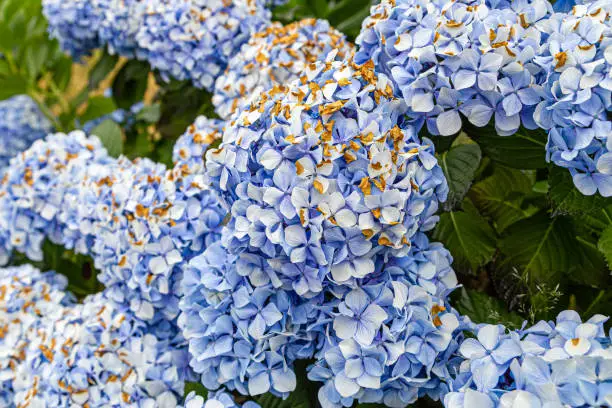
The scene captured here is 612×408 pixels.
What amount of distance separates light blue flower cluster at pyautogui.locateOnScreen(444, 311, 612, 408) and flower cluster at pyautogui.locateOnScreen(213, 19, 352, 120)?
624mm

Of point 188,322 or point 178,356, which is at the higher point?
point 188,322

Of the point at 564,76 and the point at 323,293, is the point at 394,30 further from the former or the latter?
the point at 323,293

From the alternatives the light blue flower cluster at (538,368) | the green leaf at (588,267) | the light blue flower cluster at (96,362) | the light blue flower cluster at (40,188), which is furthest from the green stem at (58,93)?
the light blue flower cluster at (538,368)

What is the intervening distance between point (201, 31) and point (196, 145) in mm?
333

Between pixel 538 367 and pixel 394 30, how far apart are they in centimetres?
45

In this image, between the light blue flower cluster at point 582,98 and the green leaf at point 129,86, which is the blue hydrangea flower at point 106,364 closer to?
the light blue flower cluster at point 582,98

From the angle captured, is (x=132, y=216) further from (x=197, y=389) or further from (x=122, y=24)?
(x=122, y=24)

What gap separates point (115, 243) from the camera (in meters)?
1.16

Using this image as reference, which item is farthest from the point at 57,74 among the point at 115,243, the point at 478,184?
the point at 478,184

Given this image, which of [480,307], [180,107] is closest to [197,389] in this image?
[480,307]

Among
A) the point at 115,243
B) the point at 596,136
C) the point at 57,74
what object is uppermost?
the point at 596,136

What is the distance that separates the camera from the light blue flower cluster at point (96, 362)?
112 centimetres

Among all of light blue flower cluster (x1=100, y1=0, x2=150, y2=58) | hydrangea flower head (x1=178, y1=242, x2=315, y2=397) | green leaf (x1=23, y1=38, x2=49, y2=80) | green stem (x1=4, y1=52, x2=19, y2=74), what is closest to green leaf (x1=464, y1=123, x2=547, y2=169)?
hydrangea flower head (x1=178, y1=242, x2=315, y2=397)

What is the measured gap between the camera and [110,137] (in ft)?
5.39
